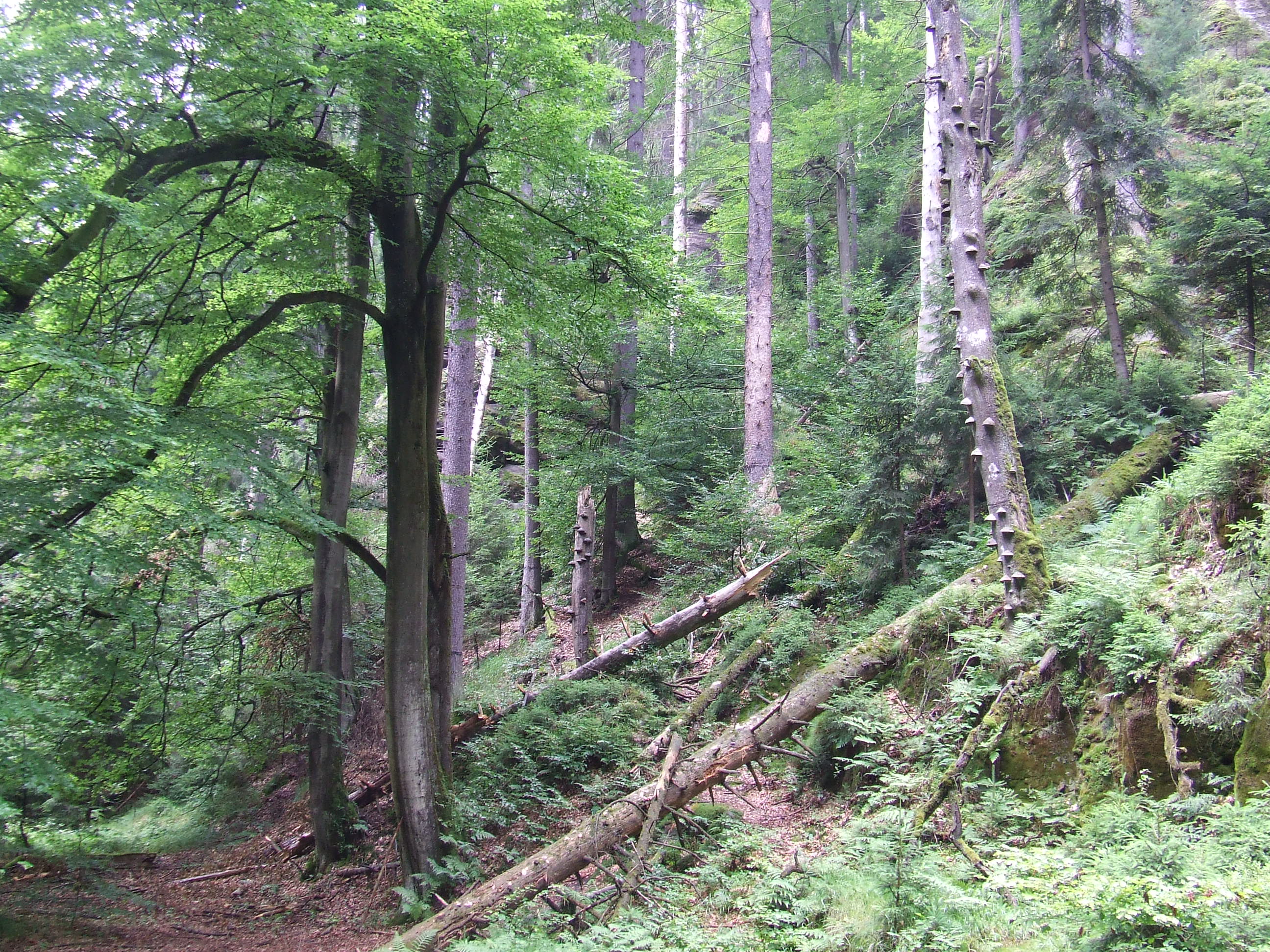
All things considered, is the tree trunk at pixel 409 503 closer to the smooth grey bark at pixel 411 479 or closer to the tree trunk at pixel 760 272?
the smooth grey bark at pixel 411 479

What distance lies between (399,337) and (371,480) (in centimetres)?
1137

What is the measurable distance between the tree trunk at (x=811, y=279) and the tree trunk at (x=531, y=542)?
6.53 meters

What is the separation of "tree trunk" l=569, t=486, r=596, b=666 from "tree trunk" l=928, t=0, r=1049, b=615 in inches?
199

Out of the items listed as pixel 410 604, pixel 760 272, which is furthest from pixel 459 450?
pixel 760 272

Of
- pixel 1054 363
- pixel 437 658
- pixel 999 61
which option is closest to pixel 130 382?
pixel 437 658

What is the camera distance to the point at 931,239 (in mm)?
13273

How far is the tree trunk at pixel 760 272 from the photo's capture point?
12.2 m

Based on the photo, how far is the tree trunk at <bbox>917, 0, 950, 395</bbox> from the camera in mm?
10414

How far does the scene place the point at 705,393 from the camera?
558 inches

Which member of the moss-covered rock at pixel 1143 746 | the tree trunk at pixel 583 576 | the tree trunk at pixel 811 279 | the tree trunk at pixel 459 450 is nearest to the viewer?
the moss-covered rock at pixel 1143 746

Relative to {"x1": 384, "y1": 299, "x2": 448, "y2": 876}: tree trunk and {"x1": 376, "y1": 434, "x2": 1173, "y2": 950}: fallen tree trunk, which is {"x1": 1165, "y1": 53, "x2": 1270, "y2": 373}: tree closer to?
{"x1": 376, "y1": 434, "x2": 1173, "y2": 950}: fallen tree trunk

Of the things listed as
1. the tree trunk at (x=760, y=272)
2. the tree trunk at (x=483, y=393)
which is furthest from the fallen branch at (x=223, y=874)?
the tree trunk at (x=483, y=393)

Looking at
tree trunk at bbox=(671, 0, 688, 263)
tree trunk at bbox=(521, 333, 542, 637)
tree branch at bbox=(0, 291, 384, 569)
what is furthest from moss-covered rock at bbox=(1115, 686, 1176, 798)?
tree trunk at bbox=(671, 0, 688, 263)

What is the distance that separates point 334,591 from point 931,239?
11.4 meters
